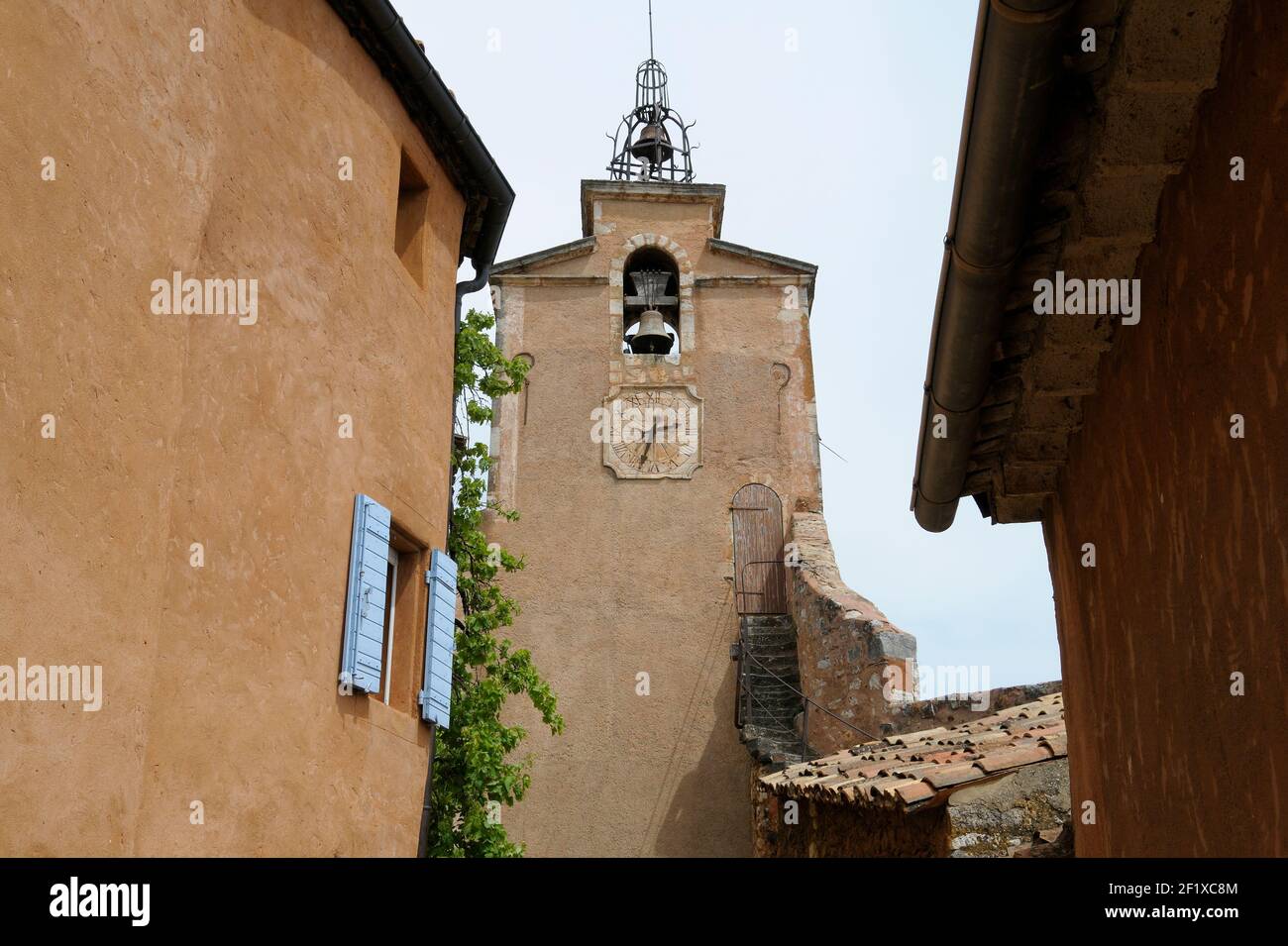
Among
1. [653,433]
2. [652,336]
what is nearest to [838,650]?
[653,433]

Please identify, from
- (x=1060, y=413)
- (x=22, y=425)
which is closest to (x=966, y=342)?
(x=1060, y=413)

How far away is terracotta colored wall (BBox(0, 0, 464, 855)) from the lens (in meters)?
3.96

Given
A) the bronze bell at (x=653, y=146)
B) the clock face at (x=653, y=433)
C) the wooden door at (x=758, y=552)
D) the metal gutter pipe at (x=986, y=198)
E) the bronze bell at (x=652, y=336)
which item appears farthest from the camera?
the bronze bell at (x=653, y=146)

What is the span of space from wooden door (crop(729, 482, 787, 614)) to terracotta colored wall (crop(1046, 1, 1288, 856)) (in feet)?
36.4

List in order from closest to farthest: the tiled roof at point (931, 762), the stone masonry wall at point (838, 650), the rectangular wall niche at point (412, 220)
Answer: the tiled roof at point (931, 762)
the rectangular wall niche at point (412, 220)
the stone masonry wall at point (838, 650)

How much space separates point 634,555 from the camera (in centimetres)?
1628

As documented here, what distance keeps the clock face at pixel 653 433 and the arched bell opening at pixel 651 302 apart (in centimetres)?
69

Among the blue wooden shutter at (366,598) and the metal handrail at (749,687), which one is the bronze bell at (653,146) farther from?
the blue wooden shutter at (366,598)

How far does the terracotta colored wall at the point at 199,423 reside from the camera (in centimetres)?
396

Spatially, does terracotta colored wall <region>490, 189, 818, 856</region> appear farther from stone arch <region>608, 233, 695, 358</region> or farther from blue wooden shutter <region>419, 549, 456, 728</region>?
blue wooden shutter <region>419, 549, 456, 728</region>

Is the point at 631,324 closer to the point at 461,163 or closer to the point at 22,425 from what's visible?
the point at 461,163

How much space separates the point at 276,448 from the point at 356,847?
2075mm

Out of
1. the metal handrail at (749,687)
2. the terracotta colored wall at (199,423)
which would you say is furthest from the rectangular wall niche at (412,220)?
the metal handrail at (749,687)

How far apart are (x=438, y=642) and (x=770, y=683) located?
28.5ft
